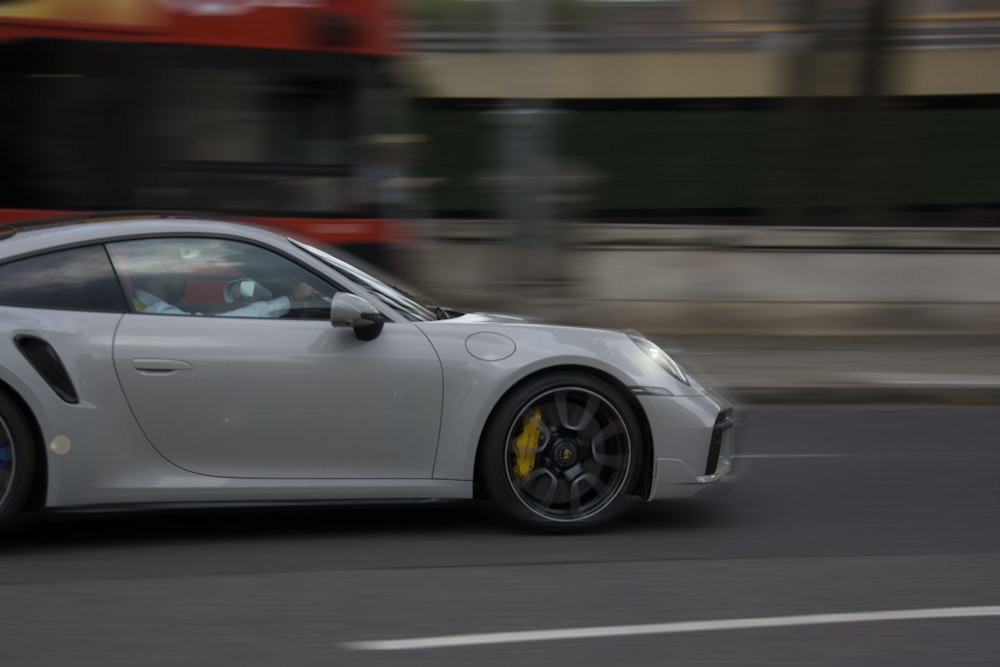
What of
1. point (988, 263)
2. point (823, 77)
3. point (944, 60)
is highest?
point (944, 60)

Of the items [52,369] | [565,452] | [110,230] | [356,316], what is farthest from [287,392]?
[565,452]

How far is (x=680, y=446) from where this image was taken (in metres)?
5.45

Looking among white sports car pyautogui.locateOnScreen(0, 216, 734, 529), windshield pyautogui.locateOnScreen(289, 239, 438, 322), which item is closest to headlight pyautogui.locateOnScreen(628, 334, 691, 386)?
white sports car pyautogui.locateOnScreen(0, 216, 734, 529)

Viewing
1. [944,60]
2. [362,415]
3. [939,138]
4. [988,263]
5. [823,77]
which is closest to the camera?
[362,415]

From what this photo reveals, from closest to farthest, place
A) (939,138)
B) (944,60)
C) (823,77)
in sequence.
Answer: (823,77) → (939,138) → (944,60)

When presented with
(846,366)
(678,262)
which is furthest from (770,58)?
(846,366)

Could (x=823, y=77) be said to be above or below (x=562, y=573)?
above

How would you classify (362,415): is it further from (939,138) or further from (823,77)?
(939,138)

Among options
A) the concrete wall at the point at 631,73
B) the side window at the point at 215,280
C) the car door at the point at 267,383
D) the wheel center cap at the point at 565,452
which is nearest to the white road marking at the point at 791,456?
the wheel center cap at the point at 565,452

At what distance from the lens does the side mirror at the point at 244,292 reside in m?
5.28

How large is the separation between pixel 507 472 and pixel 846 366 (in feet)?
21.4

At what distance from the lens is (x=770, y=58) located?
22.3m

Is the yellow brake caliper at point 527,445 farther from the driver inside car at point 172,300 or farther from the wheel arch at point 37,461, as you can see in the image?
the wheel arch at point 37,461

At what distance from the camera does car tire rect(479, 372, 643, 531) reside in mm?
5398
